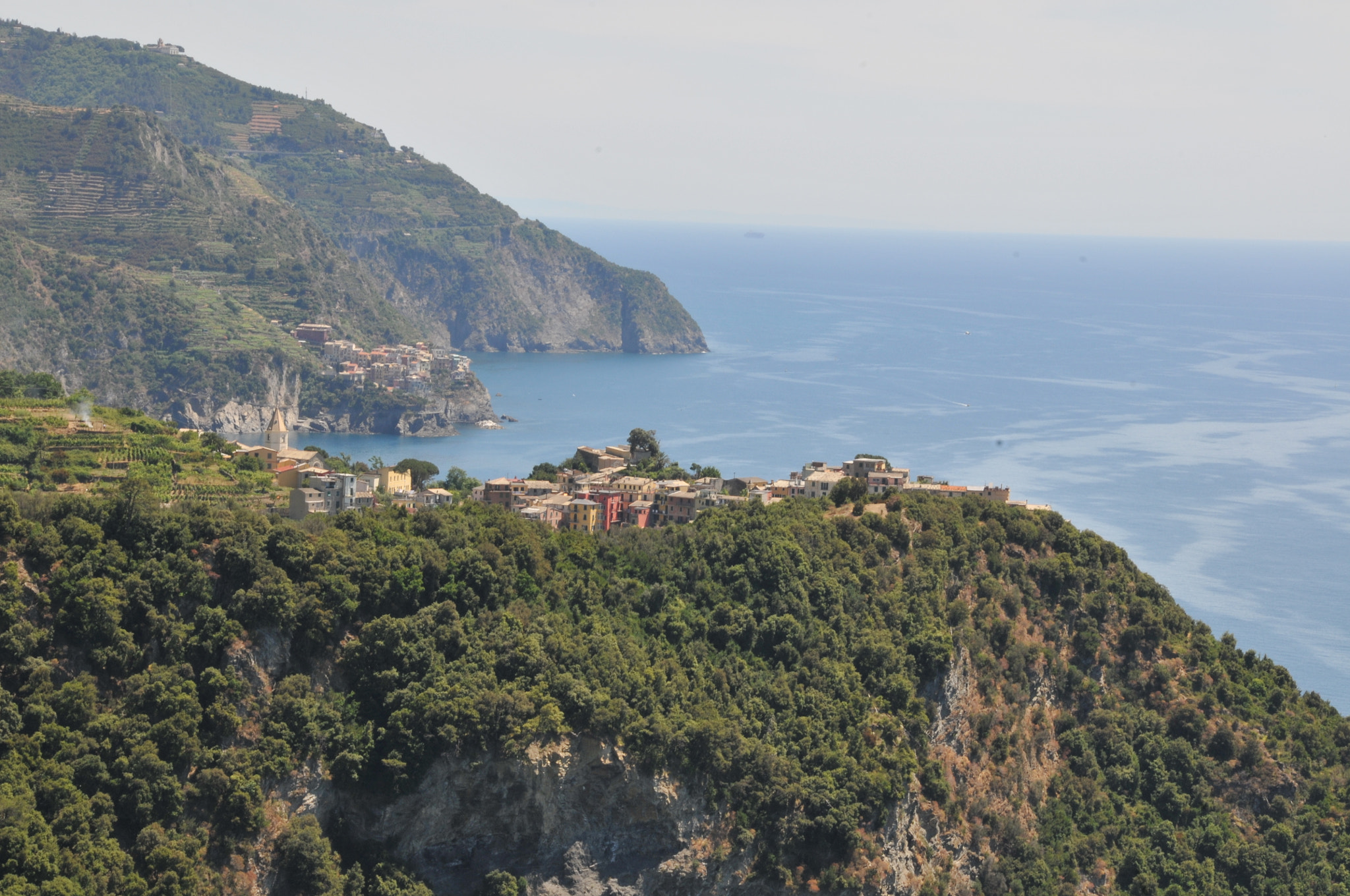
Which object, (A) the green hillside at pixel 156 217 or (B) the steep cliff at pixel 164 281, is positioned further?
(A) the green hillside at pixel 156 217

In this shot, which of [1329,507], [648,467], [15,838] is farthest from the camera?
[1329,507]

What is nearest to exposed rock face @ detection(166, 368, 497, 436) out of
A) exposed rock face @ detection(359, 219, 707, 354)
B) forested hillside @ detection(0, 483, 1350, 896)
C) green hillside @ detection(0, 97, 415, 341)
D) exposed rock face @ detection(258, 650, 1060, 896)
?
green hillside @ detection(0, 97, 415, 341)

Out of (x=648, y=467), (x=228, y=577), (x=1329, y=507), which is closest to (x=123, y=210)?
(x=648, y=467)

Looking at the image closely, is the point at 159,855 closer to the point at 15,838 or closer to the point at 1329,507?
the point at 15,838

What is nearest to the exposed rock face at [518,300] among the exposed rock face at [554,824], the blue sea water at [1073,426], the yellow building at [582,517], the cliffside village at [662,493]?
the blue sea water at [1073,426]

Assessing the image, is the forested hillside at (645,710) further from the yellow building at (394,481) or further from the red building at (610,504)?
the yellow building at (394,481)

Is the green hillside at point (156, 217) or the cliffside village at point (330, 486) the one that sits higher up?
the green hillside at point (156, 217)

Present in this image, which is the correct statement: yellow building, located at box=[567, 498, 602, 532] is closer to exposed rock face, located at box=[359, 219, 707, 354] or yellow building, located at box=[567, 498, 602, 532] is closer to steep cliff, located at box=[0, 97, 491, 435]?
steep cliff, located at box=[0, 97, 491, 435]
